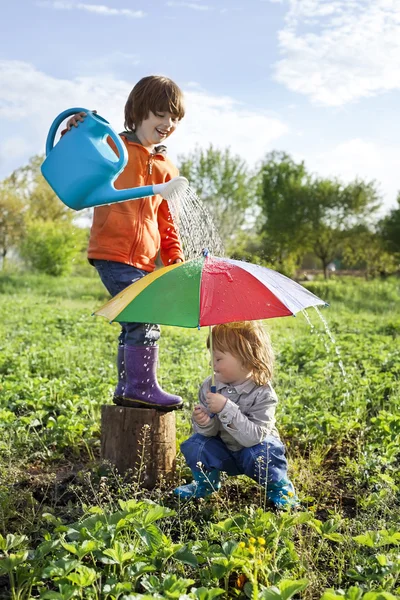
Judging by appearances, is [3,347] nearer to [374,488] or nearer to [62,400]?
[62,400]

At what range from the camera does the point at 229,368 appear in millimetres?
3199

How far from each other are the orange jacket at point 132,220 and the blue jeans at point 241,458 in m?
1.01

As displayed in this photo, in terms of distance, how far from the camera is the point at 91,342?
7613 millimetres

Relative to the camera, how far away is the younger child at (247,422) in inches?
123

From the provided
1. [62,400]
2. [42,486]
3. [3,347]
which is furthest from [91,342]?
[42,486]

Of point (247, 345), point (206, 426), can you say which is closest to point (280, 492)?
point (206, 426)

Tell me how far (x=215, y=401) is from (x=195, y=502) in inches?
23.0

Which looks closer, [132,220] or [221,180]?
[132,220]

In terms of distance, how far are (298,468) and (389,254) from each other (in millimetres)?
24176

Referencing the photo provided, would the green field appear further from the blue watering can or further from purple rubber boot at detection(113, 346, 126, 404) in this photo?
the blue watering can

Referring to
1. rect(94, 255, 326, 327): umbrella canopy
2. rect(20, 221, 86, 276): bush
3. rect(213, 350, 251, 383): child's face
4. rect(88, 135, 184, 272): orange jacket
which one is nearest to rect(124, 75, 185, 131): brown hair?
rect(88, 135, 184, 272): orange jacket

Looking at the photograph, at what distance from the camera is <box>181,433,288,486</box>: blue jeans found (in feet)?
10.2

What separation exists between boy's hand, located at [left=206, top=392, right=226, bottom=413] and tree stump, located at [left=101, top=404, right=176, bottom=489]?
51cm

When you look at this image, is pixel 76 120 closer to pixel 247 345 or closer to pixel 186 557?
pixel 247 345
